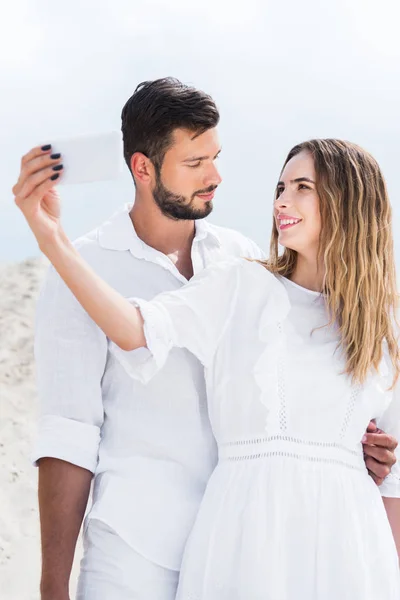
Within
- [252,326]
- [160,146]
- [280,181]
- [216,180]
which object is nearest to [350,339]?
[252,326]

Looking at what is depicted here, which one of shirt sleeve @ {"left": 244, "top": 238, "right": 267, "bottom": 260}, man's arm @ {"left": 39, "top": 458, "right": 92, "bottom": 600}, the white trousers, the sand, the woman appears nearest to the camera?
the woman

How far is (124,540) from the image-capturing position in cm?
255

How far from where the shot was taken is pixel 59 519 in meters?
2.66

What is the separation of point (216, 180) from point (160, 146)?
21 cm

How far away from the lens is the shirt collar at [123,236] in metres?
2.89

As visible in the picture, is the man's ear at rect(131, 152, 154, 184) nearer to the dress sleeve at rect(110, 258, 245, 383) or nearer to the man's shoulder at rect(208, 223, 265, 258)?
the man's shoulder at rect(208, 223, 265, 258)

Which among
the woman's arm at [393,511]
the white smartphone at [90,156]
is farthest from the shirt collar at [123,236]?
the woman's arm at [393,511]

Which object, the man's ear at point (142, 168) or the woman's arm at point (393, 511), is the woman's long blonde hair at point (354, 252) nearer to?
the woman's arm at point (393, 511)

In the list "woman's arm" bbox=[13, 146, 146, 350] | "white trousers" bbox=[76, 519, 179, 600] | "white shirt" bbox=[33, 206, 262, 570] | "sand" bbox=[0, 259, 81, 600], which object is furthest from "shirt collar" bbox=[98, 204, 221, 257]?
"sand" bbox=[0, 259, 81, 600]

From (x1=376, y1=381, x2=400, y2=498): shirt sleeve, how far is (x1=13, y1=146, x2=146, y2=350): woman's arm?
0.83 meters

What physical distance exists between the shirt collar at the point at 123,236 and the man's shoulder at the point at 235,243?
0.14 ft

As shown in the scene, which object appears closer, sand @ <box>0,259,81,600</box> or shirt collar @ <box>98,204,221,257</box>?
shirt collar @ <box>98,204,221,257</box>

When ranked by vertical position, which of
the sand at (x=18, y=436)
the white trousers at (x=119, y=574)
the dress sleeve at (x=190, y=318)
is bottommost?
the sand at (x=18, y=436)

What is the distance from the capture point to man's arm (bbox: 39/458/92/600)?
2.63 meters
